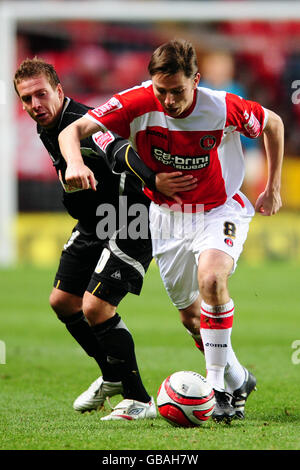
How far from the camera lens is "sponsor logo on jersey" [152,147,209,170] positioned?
5031 millimetres

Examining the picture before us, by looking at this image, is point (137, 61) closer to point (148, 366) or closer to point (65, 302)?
point (148, 366)

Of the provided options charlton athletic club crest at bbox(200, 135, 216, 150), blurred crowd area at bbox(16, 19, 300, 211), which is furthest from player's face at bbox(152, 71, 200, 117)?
blurred crowd area at bbox(16, 19, 300, 211)

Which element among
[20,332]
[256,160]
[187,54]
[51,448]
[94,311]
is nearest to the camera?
[51,448]

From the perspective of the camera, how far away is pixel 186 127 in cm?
498

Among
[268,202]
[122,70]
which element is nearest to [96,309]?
[268,202]

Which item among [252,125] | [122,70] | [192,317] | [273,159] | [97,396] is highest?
[122,70]

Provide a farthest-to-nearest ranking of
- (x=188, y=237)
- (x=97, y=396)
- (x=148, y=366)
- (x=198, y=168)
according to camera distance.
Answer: (x=148, y=366)
(x=97, y=396)
(x=188, y=237)
(x=198, y=168)

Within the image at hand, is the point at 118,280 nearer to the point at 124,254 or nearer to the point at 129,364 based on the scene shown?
the point at 124,254

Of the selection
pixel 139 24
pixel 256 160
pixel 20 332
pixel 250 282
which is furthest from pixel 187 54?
pixel 139 24

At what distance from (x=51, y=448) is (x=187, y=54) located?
7.57 feet

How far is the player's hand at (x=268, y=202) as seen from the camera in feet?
18.0

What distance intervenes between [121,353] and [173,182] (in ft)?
4.01

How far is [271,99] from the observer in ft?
63.4

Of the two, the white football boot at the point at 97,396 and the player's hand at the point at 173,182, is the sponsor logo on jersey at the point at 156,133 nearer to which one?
the player's hand at the point at 173,182
